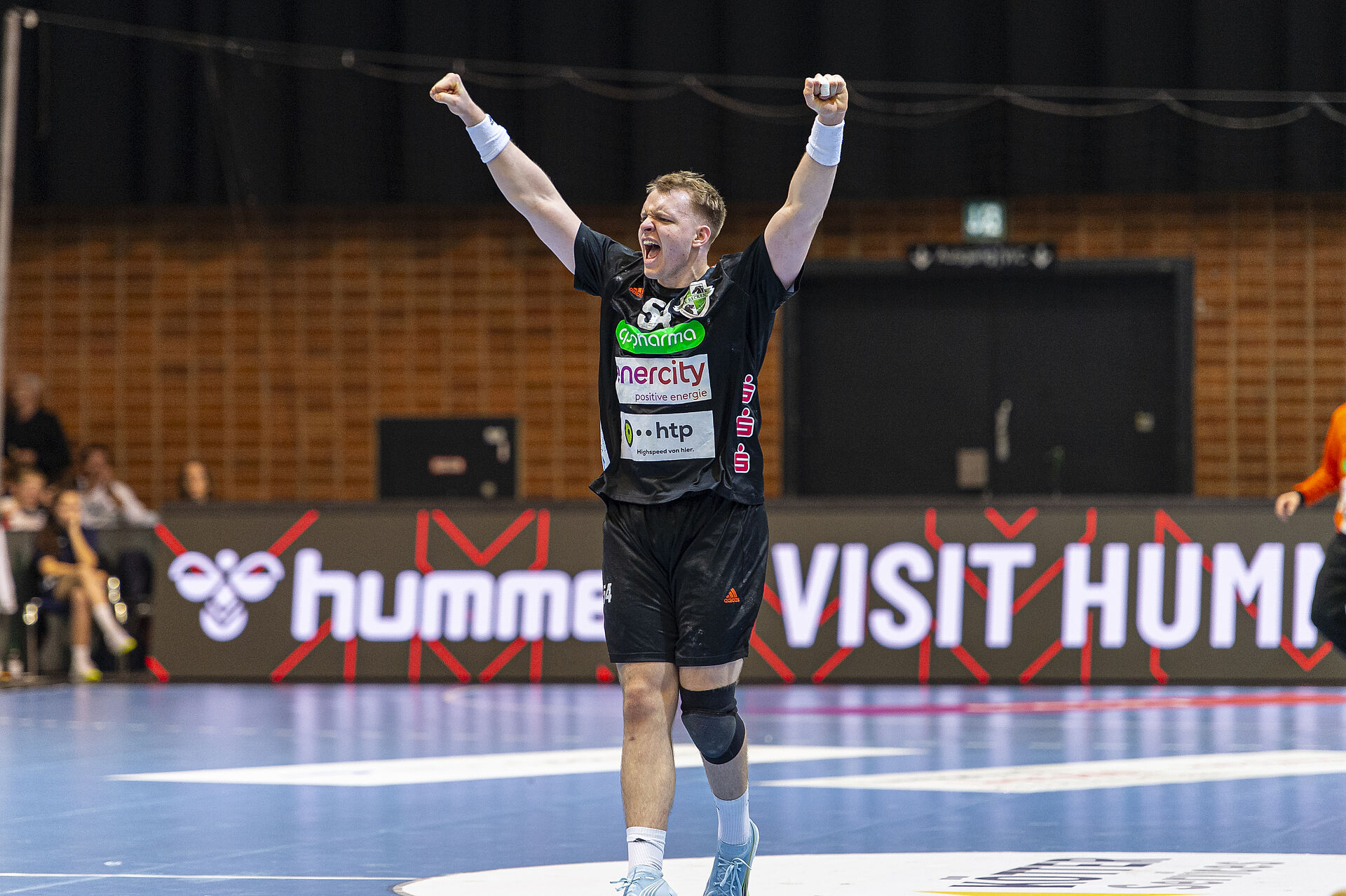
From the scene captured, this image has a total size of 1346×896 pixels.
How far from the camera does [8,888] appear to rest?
14.9 ft

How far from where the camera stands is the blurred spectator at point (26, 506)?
12.4 meters

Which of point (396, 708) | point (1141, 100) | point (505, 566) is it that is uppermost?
point (1141, 100)

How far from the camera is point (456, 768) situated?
7.32 m

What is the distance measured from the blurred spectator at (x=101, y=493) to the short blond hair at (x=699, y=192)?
31.4 ft

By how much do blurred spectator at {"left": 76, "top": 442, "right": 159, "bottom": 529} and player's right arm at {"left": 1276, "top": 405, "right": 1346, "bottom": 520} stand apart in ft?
28.5

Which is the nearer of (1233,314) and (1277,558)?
(1277,558)

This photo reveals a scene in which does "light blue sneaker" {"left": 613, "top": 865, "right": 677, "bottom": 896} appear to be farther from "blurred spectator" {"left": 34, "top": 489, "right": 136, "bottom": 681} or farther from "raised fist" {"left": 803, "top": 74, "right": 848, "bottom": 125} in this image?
"blurred spectator" {"left": 34, "top": 489, "right": 136, "bottom": 681}

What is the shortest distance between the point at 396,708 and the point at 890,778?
395cm

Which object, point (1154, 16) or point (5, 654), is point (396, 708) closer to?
point (5, 654)

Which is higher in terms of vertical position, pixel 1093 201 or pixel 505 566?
pixel 1093 201

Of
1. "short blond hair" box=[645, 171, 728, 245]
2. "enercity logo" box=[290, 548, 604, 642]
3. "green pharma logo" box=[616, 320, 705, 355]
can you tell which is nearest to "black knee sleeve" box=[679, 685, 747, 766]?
"green pharma logo" box=[616, 320, 705, 355]

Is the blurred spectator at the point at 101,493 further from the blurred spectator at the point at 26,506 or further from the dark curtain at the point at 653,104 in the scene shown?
the dark curtain at the point at 653,104

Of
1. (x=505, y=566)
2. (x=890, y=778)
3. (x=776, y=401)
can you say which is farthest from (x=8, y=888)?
(x=776, y=401)

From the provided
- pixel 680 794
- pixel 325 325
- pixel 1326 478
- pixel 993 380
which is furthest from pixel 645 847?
pixel 325 325
